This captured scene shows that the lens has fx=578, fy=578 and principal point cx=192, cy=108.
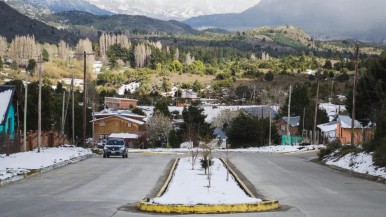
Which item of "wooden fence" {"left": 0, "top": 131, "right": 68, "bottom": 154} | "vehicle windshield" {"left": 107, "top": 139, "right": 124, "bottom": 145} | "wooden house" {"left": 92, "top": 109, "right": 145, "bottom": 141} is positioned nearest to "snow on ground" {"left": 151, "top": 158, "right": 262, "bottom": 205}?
"wooden fence" {"left": 0, "top": 131, "right": 68, "bottom": 154}

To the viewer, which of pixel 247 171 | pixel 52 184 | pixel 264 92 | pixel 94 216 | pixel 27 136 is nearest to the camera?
pixel 94 216

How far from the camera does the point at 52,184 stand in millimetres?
22516

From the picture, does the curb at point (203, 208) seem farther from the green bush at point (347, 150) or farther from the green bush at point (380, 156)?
the green bush at point (347, 150)

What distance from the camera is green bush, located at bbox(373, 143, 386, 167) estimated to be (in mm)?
30530

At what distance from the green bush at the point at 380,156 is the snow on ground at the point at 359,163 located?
0.32 metres

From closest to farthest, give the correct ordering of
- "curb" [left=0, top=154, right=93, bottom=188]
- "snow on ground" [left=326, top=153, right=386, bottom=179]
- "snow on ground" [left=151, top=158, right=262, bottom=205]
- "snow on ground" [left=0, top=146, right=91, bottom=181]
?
"snow on ground" [left=151, top=158, right=262, bottom=205] < "curb" [left=0, top=154, right=93, bottom=188] < "snow on ground" [left=0, top=146, right=91, bottom=181] < "snow on ground" [left=326, top=153, right=386, bottom=179]

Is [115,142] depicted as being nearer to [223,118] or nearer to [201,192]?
[201,192]

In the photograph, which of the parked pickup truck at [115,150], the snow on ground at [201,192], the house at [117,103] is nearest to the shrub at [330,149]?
the parked pickup truck at [115,150]

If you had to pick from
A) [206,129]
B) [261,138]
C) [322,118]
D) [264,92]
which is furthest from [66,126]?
[264,92]

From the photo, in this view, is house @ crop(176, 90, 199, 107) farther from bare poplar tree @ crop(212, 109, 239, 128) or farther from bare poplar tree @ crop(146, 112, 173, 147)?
bare poplar tree @ crop(146, 112, 173, 147)

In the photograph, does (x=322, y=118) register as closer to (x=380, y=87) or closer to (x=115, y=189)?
(x=380, y=87)

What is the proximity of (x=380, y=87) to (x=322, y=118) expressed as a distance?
47.5 metres

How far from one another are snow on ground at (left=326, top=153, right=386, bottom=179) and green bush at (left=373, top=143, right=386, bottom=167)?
0.32m

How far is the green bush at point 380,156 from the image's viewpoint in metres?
30.5
